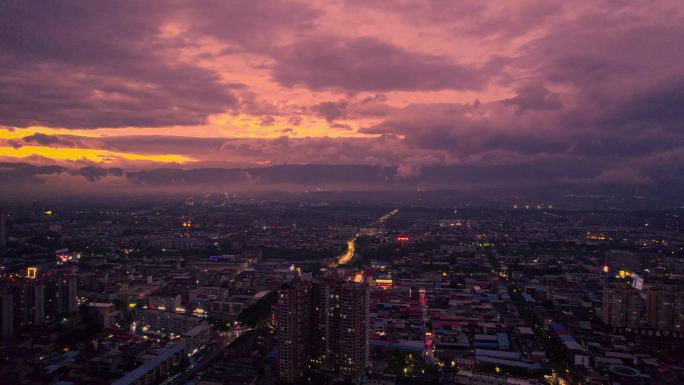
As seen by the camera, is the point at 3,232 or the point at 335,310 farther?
the point at 3,232

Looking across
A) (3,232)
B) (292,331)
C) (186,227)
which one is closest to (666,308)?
(292,331)

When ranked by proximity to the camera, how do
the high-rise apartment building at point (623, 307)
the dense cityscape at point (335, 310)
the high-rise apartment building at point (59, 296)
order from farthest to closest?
the high-rise apartment building at point (59, 296), the high-rise apartment building at point (623, 307), the dense cityscape at point (335, 310)

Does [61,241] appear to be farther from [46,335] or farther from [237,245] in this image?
[46,335]

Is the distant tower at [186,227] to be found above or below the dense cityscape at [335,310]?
above

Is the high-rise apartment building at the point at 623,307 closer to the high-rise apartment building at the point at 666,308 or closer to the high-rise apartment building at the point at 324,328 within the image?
the high-rise apartment building at the point at 666,308

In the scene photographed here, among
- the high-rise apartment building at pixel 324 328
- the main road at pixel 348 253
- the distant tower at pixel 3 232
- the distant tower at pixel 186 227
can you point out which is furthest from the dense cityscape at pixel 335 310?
the distant tower at pixel 186 227

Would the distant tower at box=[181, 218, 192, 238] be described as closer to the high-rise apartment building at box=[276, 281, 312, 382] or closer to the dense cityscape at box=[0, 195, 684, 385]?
the dense cityscape at box=[0, 195, 684, 385]

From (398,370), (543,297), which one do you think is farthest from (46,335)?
(543,297)

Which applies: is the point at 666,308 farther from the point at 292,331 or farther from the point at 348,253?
the point at 348,253
